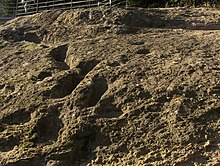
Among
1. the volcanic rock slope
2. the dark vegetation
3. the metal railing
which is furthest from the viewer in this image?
the metal railing

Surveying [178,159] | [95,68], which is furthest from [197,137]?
[95,68]

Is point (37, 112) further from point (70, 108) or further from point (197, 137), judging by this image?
point (197, 137)

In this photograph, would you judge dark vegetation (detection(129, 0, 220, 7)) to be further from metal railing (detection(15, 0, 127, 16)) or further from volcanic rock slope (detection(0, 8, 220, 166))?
volcanic rock slope (detection(0, 8, 220, 166))

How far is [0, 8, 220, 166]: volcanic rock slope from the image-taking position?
3.41 meters

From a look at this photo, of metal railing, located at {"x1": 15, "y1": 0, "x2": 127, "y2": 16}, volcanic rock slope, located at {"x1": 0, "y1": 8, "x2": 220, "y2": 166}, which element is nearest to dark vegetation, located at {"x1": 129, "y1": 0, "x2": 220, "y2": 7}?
metal railing, located at {"x1": 15, "y1": 0, "x2": 127, "y2": 16}

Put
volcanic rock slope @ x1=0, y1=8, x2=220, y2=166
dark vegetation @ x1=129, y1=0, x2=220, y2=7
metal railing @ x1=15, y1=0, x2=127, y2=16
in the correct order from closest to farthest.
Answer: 1. volcanic rock slope @ x1=0, y1=8, x2=220, y2=166
2. dark vegetation @ x1=129, y1=0, x2=220, y2=7
3. metal railing @ x1=15, y1=0, x2=127, y2=16

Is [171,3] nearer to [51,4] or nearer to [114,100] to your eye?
[51,4]

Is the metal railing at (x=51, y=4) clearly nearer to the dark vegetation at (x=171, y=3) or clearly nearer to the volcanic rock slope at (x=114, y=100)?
the dark vegetation at (x=171, y=3)

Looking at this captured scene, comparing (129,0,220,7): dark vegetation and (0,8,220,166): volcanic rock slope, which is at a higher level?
(129,0,220,7): dark vegetation

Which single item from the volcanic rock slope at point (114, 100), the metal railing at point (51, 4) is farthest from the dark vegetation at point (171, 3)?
the volcanic rock slope at point (114, 100)

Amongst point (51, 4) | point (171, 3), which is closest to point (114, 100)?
point (171, 3)

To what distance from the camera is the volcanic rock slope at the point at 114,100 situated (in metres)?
3.41

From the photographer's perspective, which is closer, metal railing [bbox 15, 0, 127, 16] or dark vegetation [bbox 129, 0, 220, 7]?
dark vegetation [bbox 129, 0, 220, 7]

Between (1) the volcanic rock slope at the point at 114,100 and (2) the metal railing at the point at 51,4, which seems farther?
(2) the metal railing at the point at 51,4
